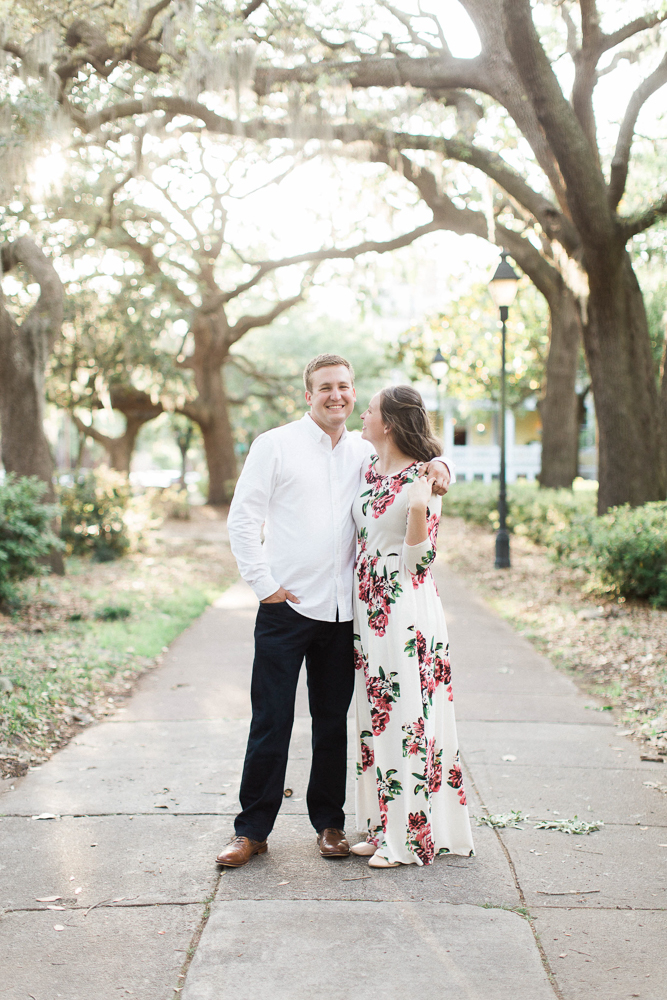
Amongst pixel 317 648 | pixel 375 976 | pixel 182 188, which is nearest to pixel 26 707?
pixel 317 648

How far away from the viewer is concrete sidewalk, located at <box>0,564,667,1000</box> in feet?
9.37

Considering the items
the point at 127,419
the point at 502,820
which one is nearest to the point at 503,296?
the point at 502,820

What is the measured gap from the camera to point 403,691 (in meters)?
3.68

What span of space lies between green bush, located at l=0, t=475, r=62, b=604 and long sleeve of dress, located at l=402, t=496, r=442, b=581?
6.03 m

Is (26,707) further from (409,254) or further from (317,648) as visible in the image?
(409,254)

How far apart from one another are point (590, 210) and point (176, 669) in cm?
652

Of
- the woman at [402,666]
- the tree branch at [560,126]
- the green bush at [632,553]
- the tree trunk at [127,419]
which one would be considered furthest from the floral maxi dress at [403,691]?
the tree trunk at [127,419]

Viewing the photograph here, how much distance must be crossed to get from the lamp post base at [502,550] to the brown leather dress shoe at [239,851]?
10259 mm

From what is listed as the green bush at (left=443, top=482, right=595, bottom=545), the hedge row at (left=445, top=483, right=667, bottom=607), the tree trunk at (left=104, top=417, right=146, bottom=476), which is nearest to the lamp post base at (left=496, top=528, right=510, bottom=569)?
the green bush at (left=443, top=482, right=595, bottom=545)

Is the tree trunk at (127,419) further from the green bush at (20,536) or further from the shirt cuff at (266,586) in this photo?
the shirt cuff at (266,586)

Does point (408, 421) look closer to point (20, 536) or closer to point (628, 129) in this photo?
point (20, 536)

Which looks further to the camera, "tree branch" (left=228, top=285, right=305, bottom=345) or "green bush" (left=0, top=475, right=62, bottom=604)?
"tree branch" (left=228, top=285, right=305, bottom=345)

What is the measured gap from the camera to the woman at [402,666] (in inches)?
145

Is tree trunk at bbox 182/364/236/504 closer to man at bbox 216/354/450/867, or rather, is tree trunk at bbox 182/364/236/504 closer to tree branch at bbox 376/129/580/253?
tree branch at bbox 376/129/580/253
